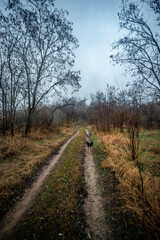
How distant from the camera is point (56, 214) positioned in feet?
5.40

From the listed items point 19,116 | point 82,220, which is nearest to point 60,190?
point 82,220

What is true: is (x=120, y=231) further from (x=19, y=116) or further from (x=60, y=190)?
(x=19, y=116)

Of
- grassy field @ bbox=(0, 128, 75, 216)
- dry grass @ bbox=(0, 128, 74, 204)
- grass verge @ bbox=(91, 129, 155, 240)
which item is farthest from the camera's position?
dry grass @ bbox=(0, 128, 74, 204)

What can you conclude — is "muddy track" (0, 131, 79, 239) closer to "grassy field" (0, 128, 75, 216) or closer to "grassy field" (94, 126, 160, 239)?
"grassy field" (0, 128, 75, 216)

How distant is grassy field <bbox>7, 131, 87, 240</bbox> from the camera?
4.48 feet

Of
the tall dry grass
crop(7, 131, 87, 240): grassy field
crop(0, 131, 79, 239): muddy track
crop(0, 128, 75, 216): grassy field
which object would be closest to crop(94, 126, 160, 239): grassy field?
the tall dry grass

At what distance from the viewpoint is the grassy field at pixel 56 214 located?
137cm

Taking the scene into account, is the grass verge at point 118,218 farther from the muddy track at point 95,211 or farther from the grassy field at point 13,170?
the grassy field at point 13,170

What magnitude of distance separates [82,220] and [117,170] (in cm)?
184

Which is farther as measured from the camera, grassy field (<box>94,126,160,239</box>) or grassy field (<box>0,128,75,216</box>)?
grassy field (<box>0,128,75,216</box>)

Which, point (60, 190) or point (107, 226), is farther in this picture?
point (60, 190)


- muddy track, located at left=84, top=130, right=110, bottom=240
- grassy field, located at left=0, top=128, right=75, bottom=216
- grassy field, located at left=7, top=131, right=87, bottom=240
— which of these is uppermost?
grassy field, located at left=0, top=128, right=75, bottom=216

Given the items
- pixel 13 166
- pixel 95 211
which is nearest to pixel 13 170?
pixel 13 166

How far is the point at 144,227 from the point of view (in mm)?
1397
